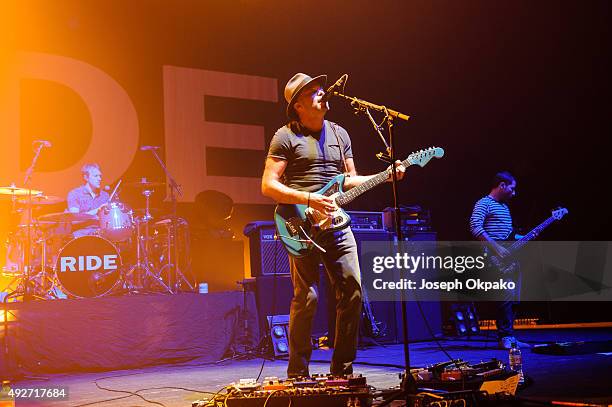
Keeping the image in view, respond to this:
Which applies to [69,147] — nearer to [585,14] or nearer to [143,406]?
[143,406]

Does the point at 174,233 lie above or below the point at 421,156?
below

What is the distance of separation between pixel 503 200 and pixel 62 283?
16.8ft


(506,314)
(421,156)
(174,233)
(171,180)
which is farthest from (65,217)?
(506,314)

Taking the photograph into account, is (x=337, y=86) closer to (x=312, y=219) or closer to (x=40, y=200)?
(x=312, y=219)

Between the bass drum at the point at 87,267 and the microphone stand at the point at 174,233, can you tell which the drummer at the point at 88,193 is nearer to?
the microphone stand at the point at 174,233

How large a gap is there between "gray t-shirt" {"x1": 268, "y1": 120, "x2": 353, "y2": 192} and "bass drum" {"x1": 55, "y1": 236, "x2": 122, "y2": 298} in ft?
12.6

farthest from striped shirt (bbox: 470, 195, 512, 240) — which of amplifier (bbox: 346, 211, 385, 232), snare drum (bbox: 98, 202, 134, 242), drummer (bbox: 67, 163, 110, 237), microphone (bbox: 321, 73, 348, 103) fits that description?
drummer (bbox: 67, 163, 110, 237)

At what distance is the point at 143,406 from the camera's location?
12.7 ft

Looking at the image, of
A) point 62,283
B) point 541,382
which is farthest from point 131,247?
point 541,382

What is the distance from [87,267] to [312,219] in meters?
4.12

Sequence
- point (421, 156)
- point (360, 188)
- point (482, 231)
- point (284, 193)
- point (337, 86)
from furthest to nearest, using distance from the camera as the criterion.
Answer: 1. point (482, 231)
2. point (421, 156)
3. point (360, 188)
4. point (284, 193)
5. point (337, 86)

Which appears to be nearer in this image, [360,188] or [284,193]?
[284,193]

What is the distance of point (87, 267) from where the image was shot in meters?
7.16

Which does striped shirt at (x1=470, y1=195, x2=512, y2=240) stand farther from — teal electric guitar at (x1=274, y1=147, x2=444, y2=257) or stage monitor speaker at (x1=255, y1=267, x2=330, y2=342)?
teal electric guitar at (x1=274, y1=147, x2=444, y2=257)
